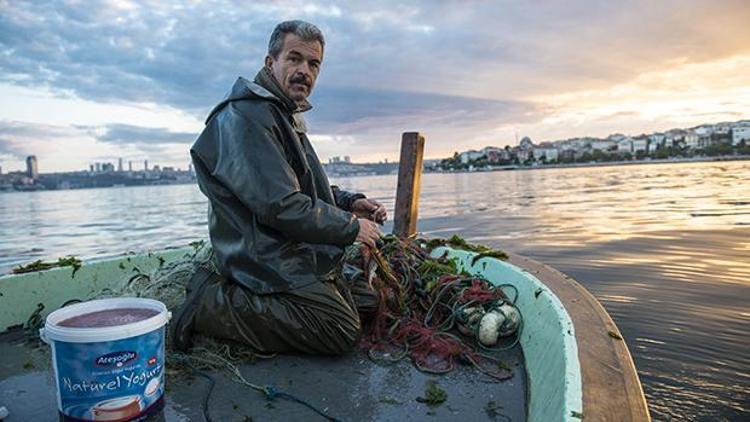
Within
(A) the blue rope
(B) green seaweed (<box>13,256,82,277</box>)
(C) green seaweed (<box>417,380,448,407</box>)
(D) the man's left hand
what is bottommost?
(C) green seaweed (<box>417,380,448,407</box>)

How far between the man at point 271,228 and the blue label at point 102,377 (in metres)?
0.79

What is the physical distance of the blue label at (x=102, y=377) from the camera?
1976mm

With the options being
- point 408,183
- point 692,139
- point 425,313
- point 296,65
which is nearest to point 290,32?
point 296,65

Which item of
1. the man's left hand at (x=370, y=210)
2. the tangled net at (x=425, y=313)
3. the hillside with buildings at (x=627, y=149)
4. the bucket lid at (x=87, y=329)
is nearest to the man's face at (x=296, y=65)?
the man's left hand at (x=370, y=210)

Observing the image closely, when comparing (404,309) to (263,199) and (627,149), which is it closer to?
(263,199)

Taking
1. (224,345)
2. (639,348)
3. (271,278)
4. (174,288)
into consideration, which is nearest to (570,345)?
(271,278)

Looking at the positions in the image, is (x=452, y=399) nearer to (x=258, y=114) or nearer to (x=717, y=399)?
(x=258, y=114)

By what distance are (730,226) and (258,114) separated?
46.2ft

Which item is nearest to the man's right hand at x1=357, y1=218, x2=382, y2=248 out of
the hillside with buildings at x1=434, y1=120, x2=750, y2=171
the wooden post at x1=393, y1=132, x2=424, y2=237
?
the wooden post at x1=393, y1=132, x2=424, y2=237

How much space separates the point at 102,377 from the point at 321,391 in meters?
1.04

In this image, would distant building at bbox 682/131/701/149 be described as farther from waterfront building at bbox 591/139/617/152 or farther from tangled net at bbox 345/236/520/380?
tangled net at bbox 345/236/520/380

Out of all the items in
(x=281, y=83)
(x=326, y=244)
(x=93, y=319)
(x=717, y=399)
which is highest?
(x=281, y=83)

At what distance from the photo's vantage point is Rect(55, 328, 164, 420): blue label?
1.98m

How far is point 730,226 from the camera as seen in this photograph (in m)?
12.7
